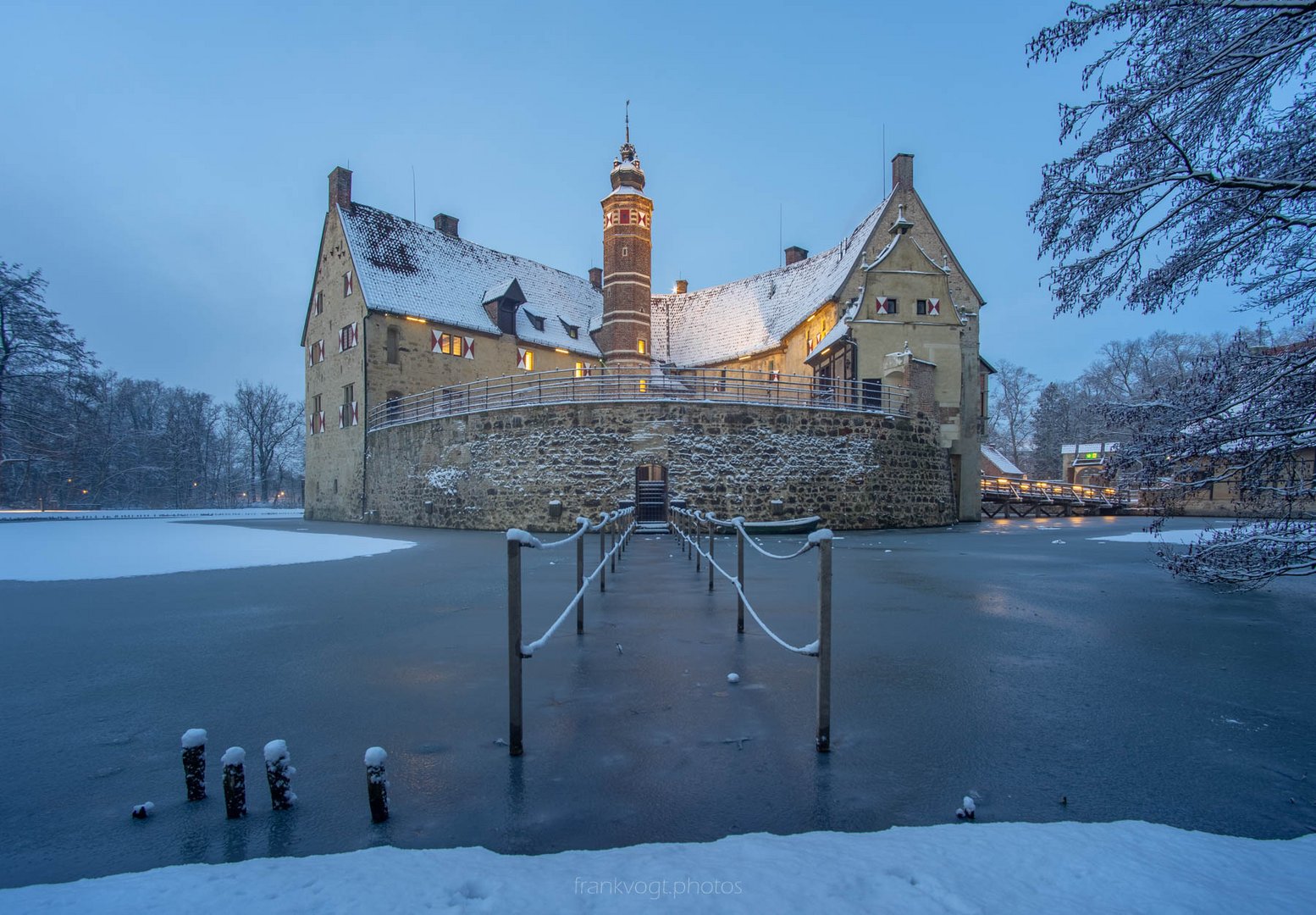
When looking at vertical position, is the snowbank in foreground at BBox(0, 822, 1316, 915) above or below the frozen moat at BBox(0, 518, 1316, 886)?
above

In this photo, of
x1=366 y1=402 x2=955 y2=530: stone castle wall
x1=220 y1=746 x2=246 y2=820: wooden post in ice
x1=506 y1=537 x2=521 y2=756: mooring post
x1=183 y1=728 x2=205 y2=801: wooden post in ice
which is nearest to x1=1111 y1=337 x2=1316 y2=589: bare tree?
x1=506 y1=537 x2=521 y2=756: mooring post

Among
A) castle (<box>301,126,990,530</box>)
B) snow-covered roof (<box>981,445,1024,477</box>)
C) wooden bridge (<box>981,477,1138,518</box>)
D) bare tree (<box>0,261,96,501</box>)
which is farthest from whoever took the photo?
snow-covered roof (<box>981,445,1024,477</box>)

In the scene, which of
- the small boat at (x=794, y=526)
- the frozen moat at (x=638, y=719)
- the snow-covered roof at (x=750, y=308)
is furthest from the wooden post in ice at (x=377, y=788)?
the snow-covered roof at (x=750, y=308)

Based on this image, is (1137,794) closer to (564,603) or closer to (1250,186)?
(1250,186)

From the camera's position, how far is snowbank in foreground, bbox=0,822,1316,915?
1989 millimetres

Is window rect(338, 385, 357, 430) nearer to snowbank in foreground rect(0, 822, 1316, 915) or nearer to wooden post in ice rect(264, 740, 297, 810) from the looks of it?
wooden post in ice rect(264, 740, 297, 810)

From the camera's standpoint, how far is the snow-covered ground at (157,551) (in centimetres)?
1144

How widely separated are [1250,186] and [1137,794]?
5.09 m

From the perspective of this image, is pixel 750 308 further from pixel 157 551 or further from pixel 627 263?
pixel 157 551

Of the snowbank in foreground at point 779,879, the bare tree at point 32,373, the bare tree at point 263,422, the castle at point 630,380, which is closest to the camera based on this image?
the snowbank in foreground at point 779,879

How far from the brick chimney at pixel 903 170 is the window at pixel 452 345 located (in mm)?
21349

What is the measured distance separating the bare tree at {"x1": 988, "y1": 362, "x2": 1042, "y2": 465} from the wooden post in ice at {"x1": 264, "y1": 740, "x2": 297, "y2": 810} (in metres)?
67.1

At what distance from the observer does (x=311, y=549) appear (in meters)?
14.5

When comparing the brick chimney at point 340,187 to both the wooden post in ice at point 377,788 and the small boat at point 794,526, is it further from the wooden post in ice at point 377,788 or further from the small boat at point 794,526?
the wooden post in ice at point 377,788
